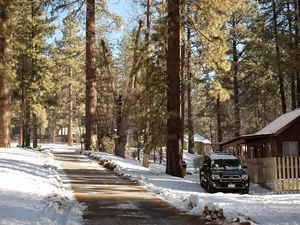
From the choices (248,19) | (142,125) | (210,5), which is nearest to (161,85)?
(142,125)

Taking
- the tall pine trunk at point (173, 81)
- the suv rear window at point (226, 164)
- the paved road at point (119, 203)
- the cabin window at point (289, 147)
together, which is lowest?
the paved road at point (119, 203)

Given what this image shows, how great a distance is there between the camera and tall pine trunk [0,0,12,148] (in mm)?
25625

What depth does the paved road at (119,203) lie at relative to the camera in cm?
1084

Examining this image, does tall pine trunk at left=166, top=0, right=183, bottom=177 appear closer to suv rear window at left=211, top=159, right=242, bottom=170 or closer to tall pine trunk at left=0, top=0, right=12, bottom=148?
suv rear window at left=211, top=159, right=242, bottom=170

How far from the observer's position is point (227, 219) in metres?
10.4

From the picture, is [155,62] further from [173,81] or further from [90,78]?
[90,78]

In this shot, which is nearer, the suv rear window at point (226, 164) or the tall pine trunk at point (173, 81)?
the suv rear window at point (226, 164)

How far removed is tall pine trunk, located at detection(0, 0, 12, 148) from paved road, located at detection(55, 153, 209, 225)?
8.24 metres

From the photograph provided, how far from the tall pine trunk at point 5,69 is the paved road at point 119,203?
324 inches

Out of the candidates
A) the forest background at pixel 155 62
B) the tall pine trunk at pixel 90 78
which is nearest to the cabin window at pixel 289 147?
the forest background at pixel 155 62

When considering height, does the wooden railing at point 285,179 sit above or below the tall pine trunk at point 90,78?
below

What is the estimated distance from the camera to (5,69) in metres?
25.7

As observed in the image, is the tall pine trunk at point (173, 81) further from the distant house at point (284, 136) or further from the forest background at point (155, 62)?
the distant house at point (284, 136)

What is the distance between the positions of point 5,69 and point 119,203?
1513cm
